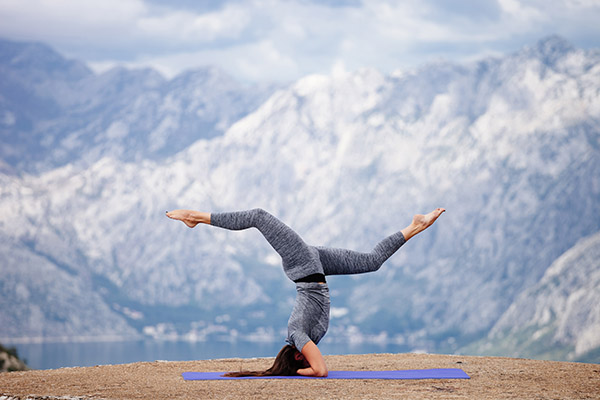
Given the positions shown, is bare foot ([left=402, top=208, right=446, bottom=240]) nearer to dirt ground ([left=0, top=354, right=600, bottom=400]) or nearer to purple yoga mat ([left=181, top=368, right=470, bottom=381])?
purple yoga mat ([left=181, top=368, right=470, bottom=381])

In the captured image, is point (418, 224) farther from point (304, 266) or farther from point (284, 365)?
point (284, 365)

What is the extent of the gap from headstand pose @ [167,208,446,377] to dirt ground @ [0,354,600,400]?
1.64ft

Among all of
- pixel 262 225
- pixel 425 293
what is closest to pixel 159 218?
pixel 425 293

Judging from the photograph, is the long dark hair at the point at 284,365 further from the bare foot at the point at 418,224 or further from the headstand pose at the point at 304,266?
the bare foot at the point at 418,224

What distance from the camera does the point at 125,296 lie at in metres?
178

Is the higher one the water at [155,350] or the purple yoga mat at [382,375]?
the water at [155,350]

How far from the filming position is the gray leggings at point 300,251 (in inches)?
433

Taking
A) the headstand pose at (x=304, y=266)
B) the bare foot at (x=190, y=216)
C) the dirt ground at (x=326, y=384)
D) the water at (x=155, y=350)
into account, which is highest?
the water at (x=155, y=350)

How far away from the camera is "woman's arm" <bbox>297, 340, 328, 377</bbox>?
1091cm

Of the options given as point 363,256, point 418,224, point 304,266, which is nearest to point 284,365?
point 304,266

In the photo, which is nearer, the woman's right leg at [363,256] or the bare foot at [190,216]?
the bare foot at [190,216]

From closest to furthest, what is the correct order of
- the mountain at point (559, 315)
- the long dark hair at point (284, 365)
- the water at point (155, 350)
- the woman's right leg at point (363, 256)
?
the long dark hair at point (284, 365) < the woman's right leg at point (363, 256) < the mountain at point (559, 315) < the water at point (155, 350)

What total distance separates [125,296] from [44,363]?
2236 inches

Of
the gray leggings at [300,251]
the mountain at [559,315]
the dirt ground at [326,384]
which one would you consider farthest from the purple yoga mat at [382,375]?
the mountain at [559,315]
